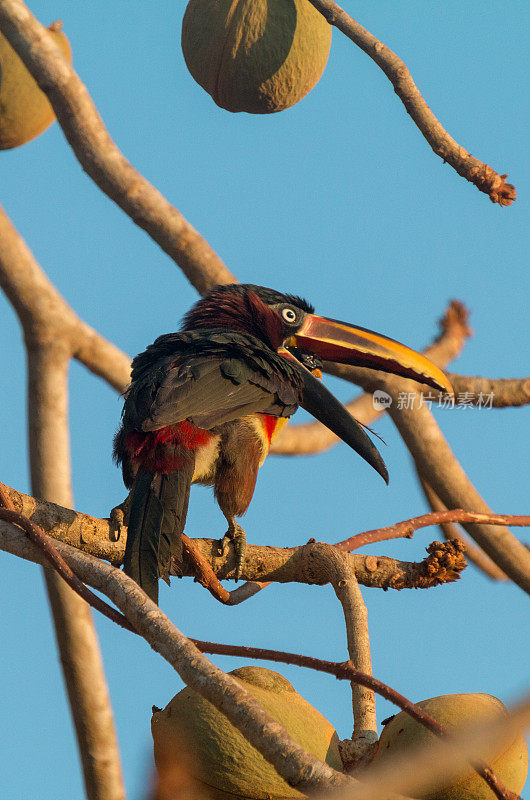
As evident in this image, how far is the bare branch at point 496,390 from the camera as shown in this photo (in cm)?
511

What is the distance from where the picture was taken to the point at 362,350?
4.92 m

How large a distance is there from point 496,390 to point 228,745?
10.2 ft

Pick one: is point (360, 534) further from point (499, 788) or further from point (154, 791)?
point (499, 788)

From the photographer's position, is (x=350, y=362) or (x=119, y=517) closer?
(x=119, y=517)

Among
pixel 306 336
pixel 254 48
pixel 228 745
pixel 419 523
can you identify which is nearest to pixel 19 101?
pixel 254 48

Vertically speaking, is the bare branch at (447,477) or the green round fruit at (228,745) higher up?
the bare branch at (447,477)

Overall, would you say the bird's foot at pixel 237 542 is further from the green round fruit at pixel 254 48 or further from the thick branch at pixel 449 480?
the green round fruit at pixel 254 48

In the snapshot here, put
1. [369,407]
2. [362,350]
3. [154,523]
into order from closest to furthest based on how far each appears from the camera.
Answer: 1. [154,523]
2. [362,350]
3. [369,407]

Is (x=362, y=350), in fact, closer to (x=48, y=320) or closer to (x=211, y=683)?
(x=48, y=320)

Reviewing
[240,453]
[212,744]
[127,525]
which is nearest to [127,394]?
[240,453]

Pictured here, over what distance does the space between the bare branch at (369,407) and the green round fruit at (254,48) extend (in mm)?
1875

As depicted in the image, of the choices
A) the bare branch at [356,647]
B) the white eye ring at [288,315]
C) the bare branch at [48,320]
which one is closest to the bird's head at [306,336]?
the white eye ring at [288,315]

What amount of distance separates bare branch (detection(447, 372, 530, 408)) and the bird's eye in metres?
0.89

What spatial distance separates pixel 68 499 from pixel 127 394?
105 centimetres
